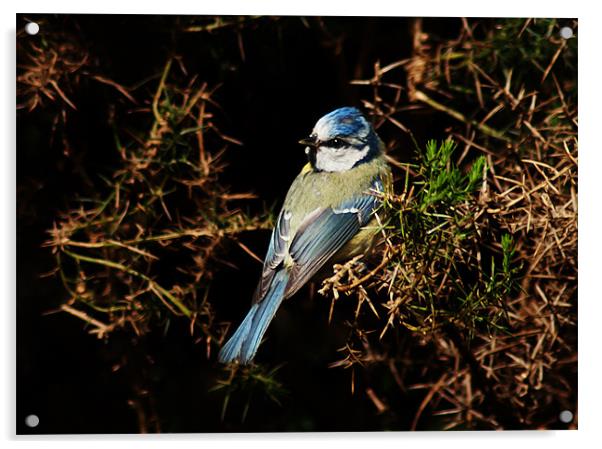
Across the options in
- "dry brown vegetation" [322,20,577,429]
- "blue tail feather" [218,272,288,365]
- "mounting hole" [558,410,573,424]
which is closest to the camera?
"dry brown vegetation" [322,20,577,429]

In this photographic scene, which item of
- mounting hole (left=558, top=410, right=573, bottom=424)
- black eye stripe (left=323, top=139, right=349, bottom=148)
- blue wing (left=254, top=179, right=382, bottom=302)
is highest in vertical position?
black eye stripe (left=323, top=139, right=349, bottom=148)

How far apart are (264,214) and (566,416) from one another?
0.90 metres

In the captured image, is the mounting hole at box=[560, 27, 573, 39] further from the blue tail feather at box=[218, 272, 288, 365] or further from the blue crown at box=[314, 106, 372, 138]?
the blue tail feather at box=[218, 272, 288, 365]

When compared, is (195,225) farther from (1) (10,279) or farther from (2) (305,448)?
(2) (305,448)

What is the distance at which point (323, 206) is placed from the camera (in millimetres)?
2033

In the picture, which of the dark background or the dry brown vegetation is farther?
the dark background

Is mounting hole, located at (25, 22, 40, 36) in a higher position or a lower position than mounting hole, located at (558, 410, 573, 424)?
higher

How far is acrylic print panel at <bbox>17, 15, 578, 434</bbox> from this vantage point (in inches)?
75.7

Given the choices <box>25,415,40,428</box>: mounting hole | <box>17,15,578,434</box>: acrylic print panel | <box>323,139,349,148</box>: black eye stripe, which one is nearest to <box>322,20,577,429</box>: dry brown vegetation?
<box>17,15,578,434</box>: acrylic print panel

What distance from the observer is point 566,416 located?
2.03 meters

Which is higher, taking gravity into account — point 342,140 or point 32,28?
point 32,28

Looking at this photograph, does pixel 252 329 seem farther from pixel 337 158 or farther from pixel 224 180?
pixel 337 158

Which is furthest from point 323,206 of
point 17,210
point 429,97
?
point 17,210
